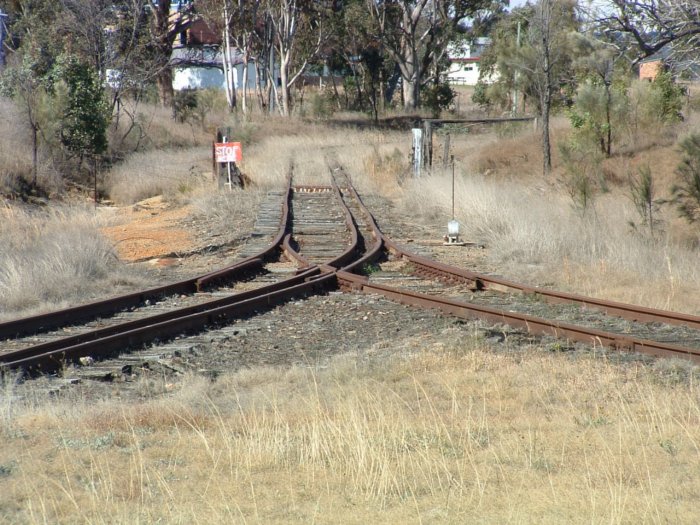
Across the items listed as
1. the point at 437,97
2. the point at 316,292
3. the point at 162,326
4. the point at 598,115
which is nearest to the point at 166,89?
the point at 437,97

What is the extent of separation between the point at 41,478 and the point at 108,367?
3.18 metres

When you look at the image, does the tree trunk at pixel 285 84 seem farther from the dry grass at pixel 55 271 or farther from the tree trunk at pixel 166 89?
the dry grass at pixel 55 271

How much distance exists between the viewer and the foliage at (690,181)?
16500 millimetres

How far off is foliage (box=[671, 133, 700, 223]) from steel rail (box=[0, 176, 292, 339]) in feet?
26.2

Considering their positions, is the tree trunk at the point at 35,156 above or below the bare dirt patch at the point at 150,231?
above

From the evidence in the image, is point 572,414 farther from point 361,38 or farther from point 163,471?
point 361,38

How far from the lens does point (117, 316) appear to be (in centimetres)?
1026

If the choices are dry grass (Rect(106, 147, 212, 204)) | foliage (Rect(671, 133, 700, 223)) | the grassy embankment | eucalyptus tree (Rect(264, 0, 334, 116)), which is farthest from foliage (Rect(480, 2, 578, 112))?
the grassy embankment

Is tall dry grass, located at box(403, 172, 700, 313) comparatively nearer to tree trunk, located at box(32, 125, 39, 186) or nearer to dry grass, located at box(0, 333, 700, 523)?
dry grass, located at box(0, 333, 700, 523)

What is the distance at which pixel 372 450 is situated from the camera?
5102 mm

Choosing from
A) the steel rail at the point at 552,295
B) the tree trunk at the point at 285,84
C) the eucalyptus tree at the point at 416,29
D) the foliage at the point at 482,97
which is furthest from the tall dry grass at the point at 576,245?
the foliage at the point at 482,97

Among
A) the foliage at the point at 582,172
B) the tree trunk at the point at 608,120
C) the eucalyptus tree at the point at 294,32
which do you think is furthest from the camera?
the eucalyptus tree at the point at 294,32

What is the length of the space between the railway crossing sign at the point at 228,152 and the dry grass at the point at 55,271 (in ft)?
22.0

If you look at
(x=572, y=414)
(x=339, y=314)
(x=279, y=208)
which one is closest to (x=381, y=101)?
(x=279, y=208)
